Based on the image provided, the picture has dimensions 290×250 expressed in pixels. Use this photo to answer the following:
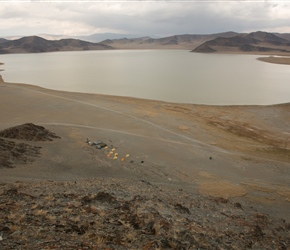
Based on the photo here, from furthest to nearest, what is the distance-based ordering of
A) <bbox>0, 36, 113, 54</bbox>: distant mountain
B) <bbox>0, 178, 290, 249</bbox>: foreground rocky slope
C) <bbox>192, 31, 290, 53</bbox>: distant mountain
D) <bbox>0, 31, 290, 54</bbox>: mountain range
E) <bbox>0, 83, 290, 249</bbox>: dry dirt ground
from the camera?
<bbox>0, 36, 113, 54</bbox>: distant mountain → <bbox>0, 31, 290, 54</bbox>: mountain range → <bbox>192, 31, 290, 53</bbox>: distant mountain → <bbox>0, 83, 290, 249</bbox>: dry dirt ground → <bbox>0, 178, 290, 249</bbox>: foreground rocky slope

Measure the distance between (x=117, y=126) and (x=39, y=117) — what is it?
6150mm

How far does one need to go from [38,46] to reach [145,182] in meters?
151

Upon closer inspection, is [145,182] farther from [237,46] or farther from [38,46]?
[38,46]

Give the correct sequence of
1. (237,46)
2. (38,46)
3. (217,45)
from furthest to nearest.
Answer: (38,46), (217,45), (237,46)

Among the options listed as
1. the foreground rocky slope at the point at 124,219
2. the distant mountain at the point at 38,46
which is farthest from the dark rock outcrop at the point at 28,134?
the distant mountain at the point at 38,46

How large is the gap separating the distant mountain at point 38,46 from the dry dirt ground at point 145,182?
132 m

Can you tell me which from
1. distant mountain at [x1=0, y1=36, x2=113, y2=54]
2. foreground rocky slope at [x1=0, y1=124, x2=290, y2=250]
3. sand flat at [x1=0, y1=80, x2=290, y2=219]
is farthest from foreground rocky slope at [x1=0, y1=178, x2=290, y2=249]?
distant mountain at [x1=0, y1=36, x2=113, y2=54]

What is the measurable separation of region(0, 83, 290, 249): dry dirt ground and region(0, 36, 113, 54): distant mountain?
132 metres

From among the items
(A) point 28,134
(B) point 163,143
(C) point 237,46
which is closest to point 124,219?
(B) point 163,143

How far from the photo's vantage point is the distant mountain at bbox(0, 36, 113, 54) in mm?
138025

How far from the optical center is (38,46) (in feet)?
472

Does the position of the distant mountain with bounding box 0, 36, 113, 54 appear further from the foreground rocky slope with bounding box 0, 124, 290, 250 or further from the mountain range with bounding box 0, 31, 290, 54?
the foreground rocky slope with bounding box 0, 124, 290, 250

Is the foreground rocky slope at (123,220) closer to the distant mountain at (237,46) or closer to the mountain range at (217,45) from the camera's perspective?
the mountain range at (217,45)

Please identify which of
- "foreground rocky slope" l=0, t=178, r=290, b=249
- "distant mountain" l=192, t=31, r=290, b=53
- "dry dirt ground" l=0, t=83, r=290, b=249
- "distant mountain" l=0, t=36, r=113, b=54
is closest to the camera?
"foreground rocky slope" l=0, t=178, r=290, b=249
